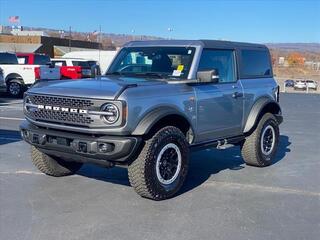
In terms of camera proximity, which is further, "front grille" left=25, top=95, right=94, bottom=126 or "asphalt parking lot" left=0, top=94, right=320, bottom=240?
"front grille" left=25, top=95, right=94, bottom=126

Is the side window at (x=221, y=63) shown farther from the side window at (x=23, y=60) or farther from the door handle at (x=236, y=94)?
the side window at (x=23, y=60)

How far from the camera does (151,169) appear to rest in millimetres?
5469

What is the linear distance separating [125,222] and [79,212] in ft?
1.98

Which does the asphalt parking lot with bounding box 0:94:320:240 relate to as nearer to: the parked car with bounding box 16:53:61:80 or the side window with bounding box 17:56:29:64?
the parked car with bounding box 16:53:61:80

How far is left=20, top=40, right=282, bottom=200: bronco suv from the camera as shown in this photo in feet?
17.2

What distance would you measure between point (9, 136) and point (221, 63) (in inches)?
202

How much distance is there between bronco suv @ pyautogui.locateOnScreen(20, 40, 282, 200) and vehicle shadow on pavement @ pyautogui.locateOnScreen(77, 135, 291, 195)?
286 mm

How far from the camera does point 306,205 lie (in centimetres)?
550

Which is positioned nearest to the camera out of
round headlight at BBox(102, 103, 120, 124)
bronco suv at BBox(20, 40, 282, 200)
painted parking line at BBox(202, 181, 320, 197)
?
round headlight at BBox(102, 103, 120, 124)

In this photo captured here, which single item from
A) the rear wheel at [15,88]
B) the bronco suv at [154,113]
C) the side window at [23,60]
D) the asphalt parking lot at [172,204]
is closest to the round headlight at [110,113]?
the bronco suv at [154,113]

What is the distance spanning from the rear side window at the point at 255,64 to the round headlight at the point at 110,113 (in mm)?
2819

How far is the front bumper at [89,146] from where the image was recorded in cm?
518

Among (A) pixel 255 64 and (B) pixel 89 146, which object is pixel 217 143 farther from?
(B) pixel 89 146

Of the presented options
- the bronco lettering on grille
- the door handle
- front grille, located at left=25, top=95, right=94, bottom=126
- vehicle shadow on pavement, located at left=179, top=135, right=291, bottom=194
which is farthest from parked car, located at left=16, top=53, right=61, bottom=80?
the bronco lettering on grille
